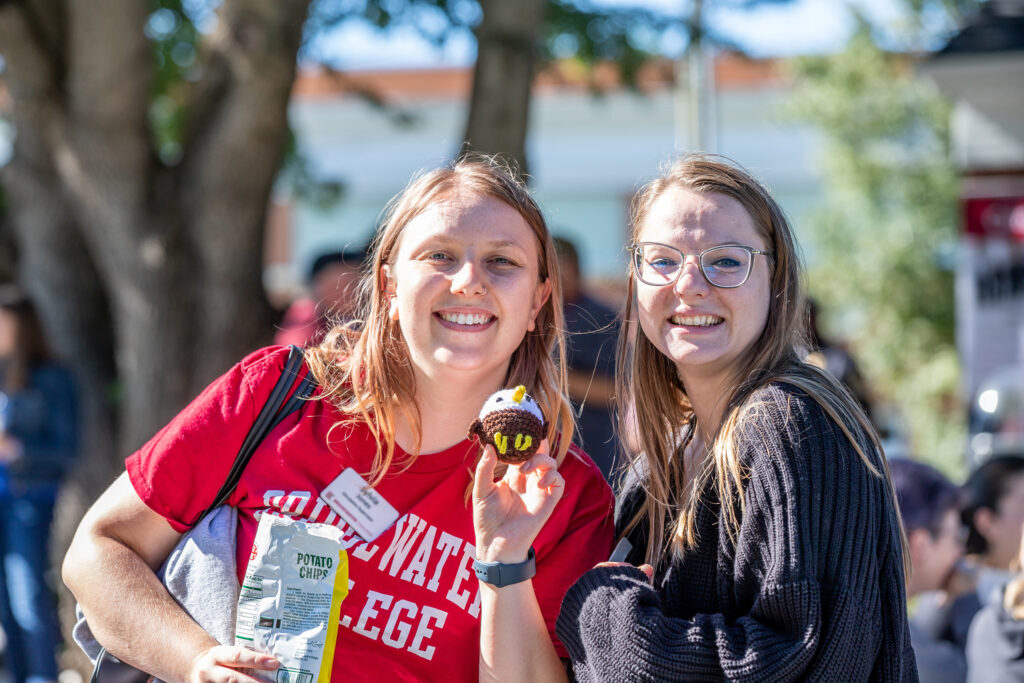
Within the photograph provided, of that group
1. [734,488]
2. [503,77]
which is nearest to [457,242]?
[734,488]

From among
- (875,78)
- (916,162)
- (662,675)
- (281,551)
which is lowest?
(662,675)

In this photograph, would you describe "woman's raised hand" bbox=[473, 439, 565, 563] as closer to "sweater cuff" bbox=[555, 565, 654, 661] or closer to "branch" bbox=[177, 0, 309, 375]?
"sweater cuff" bbox=[555, 565, 654, 661]

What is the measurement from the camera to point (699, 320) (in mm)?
2309

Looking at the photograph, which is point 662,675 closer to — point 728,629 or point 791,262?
point 728,629

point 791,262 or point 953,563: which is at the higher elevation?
point 791,262

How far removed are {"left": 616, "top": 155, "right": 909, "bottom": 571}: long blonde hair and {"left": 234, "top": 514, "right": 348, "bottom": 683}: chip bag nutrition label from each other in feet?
2.17

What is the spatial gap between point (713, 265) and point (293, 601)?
1.08 metres

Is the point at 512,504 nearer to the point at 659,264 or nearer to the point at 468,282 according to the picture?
the point at 468,282

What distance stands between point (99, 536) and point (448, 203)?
104 cm

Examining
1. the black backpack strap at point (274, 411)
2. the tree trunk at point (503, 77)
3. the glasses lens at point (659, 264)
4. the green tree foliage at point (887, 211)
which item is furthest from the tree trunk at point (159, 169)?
the green tree foliage at point (887, 211)

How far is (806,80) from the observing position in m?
16.9

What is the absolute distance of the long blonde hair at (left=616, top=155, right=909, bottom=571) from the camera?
6.94ft

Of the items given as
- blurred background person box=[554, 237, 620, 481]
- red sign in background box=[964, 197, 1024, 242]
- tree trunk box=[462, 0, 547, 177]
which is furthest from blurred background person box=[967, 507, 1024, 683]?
red sign in background box=[964, 197, 1024, 242]

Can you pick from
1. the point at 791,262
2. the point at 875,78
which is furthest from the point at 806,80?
the point at 791,262
